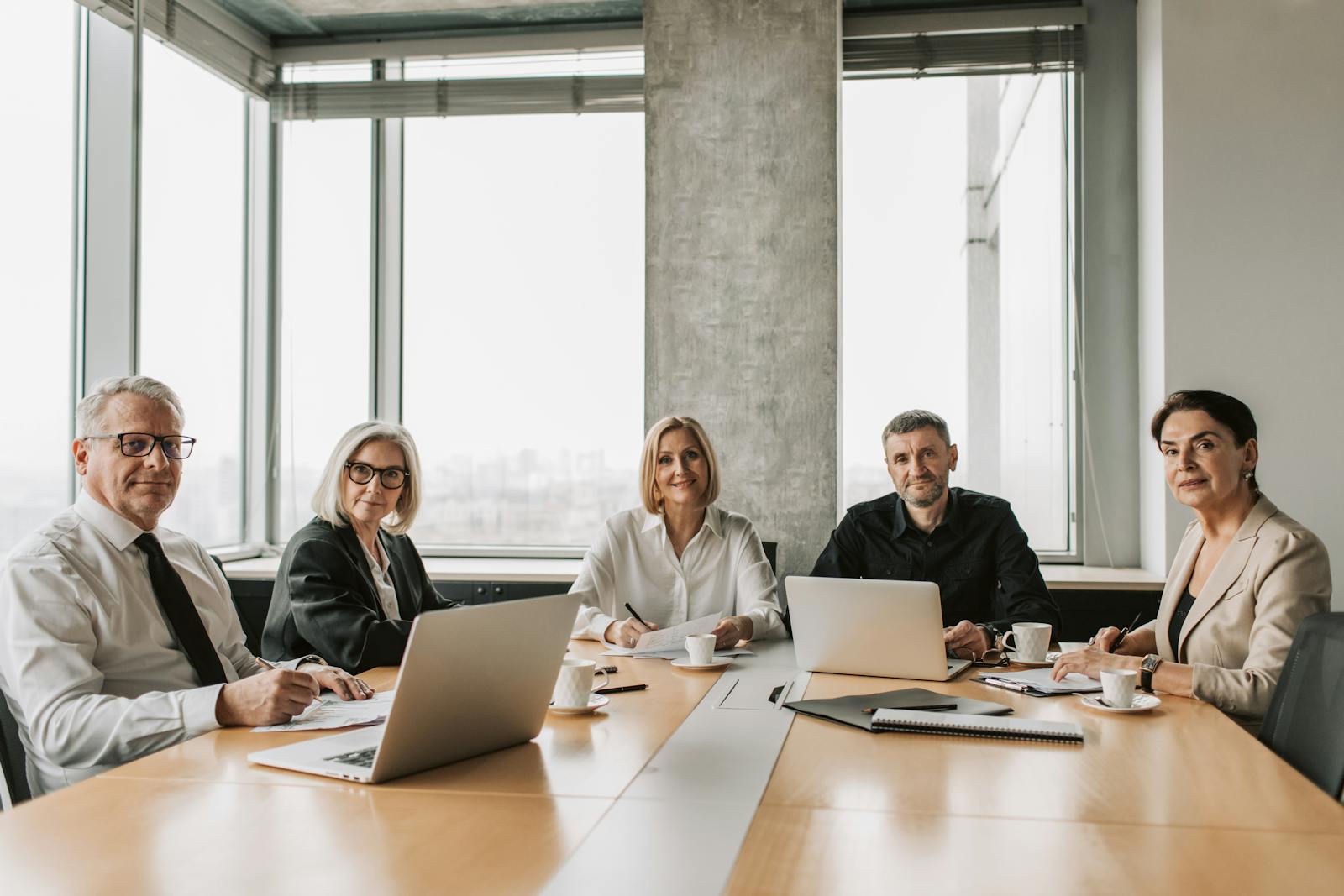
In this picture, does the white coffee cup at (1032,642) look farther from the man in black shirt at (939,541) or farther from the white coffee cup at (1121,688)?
the man in black shirt at (939,541)

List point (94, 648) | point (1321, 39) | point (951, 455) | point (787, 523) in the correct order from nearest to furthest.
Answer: point (94, 648) → point (951, 455) → point (1321, 39) → point (787, 523)

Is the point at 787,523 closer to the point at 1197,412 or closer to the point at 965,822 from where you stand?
the point at 1197,412

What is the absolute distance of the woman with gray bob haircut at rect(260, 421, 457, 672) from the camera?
8.16 ft

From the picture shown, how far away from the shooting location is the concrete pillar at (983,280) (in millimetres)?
4539

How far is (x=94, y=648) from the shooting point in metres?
1.89

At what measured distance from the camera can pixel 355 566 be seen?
2.65m

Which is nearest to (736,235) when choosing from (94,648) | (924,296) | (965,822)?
(924,296)

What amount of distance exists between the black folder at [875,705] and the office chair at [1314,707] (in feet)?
1.54

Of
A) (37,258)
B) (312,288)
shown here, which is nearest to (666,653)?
(37,258)

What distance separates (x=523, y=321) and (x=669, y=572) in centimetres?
209

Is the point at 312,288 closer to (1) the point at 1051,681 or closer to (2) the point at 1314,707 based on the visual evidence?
(1) the point at 1051,681

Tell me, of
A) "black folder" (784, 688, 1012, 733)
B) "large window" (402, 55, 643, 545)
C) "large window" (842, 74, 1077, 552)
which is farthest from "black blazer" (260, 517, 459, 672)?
"large window" (842, 74, 1077, 552)

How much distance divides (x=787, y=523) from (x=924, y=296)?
127cm

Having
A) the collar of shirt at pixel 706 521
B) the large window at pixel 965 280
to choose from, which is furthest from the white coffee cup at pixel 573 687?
the large window at pixel 965 280
